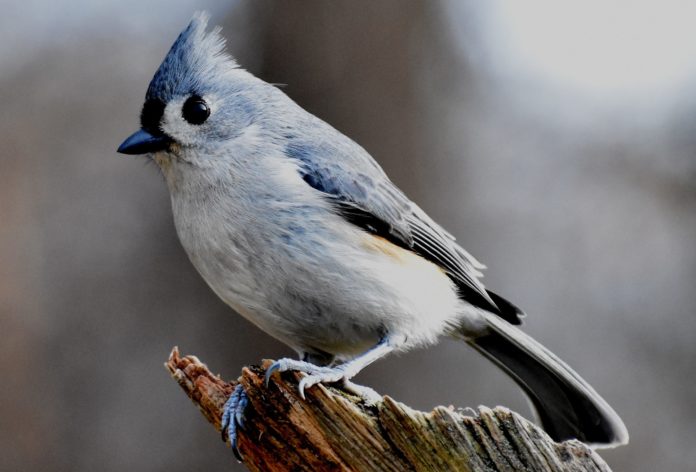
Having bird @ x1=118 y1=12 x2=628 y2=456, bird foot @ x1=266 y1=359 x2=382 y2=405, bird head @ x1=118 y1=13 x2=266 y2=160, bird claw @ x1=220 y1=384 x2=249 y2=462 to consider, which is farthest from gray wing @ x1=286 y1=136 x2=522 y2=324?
bird claw @ x1=220 y1=384 x2=249 y2=462

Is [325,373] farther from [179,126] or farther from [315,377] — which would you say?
[179,126]

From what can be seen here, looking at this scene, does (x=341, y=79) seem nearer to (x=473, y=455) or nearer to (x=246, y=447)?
(x=246, y=447)

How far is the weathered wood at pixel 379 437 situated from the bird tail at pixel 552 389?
3.82 feet

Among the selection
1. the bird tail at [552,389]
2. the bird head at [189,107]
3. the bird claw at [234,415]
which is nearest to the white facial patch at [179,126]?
the bird head at [189,107]

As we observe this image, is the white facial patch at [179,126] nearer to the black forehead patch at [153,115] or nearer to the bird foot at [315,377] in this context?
the black forehead patch at [153,115]

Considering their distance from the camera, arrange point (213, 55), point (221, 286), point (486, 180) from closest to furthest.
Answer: point (221, 286), point (213, 55), point (486, 180)

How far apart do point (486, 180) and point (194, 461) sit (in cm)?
295

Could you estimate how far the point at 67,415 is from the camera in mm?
5734

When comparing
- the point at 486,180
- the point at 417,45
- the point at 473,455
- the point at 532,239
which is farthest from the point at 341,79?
the point at 473,455

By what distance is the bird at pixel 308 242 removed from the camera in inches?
122

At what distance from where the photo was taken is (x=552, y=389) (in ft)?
11.9

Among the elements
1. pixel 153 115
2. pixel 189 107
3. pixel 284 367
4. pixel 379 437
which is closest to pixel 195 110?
pixel 189 107

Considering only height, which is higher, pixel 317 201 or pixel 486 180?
pixel 486 180

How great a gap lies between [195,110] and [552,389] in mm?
1963
